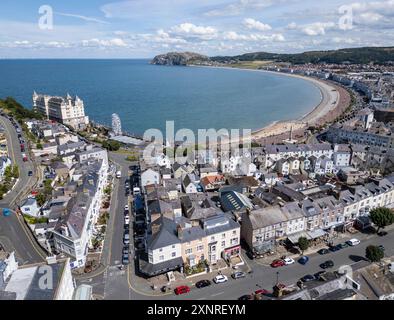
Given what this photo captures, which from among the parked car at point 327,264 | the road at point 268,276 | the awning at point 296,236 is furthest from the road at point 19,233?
the parked car at point 327,264

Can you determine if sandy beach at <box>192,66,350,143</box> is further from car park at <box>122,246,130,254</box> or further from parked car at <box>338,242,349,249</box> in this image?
car park at <box>122,246,130,254</box>

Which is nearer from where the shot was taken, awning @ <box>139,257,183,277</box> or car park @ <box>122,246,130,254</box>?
awning @ <box>139,257,183,277</box>

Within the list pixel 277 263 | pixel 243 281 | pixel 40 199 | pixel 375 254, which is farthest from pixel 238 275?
pixel 40 199

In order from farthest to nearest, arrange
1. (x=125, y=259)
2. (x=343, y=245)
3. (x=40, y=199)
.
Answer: (x=40, y=199) → (x=343, y=245) → (x=125, y=259)

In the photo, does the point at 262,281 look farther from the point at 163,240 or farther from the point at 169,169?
the point at 169,169

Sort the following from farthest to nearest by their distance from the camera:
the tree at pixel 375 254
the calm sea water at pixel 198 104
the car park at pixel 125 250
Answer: the calm sea water at pixel 198 104, the car park at pixel 125 250, the tree at pixel 375 254

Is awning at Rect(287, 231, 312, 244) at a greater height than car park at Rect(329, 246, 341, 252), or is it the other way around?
awning at Rect(287, 231, 312, 244)

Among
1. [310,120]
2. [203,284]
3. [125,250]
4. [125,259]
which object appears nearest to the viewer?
[203,284]

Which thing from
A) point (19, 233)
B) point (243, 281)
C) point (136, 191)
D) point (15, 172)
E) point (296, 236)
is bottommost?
point (243, 281)

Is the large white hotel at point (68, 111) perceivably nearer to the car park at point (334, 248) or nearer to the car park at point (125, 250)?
the car park at point (125, 250)

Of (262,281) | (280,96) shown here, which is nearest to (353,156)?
(262,281)

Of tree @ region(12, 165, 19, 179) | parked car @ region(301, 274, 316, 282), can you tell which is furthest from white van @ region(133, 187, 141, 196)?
parked car @ region(301, 274, 316, 282)

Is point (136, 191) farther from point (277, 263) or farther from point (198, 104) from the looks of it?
point (198, 104)
